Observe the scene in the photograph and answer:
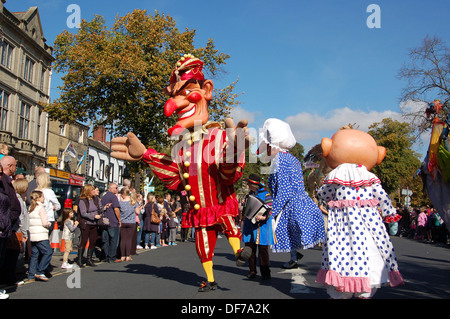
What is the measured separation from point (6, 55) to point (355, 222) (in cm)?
2883

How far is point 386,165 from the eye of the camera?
54781 millimetres

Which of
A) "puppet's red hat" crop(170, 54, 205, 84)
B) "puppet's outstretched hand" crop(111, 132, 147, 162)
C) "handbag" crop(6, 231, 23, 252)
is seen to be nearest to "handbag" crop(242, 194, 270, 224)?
"puppet's outstretched hand" crop(111, 132, 147, 162)

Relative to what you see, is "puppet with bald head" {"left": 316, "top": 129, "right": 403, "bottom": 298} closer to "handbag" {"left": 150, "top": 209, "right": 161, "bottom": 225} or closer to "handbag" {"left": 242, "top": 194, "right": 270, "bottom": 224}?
"handbag" {"left": 242, "top": 194, "right": 270, "bottom": 224}

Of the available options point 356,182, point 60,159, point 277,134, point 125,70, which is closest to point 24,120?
point 60,159

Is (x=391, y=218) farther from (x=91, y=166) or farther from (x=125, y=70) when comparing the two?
(x=91, y=166)

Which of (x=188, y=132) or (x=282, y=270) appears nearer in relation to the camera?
(x=188, y=132)

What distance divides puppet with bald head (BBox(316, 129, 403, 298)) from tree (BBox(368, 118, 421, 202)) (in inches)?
1984

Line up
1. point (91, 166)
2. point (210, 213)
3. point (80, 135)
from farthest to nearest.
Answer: point (91, 166)
point (80, 135)
point (210, 213)

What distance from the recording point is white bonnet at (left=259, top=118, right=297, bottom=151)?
6.90 metres

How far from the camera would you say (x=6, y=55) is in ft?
91.1
